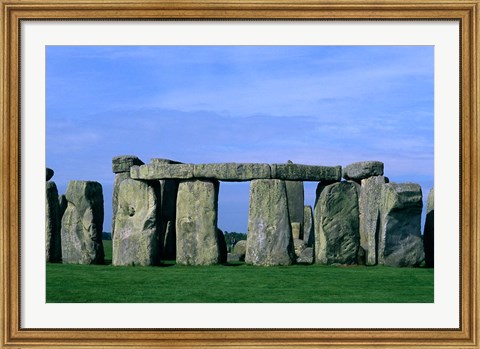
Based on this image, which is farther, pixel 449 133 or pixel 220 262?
pixel 220 262

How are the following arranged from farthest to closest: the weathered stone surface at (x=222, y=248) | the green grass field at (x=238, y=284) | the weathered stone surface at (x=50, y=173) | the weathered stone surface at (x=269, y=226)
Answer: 1. the weathered stone surface at (x=50, y=173)
2. the weathered stone surface at (x=222, y=248)
3. the weathered stone surface at (x=269, y=226)
4. the green grass field at (x=238, y=284)

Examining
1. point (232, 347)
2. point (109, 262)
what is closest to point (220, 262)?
point (109, 262)

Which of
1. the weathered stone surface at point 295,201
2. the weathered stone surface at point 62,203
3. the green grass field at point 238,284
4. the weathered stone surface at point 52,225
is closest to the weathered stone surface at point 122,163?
the weathered stone surface at point 62,203

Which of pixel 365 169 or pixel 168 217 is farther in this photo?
pixel 168 217

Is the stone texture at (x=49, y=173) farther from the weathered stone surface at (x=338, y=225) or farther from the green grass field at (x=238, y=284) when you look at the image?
the weathered stone surface at (x=338, y=225)

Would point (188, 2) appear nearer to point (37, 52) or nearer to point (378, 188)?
point (37, 52)

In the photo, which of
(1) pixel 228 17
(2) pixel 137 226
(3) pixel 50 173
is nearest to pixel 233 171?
(2) pixel 137 226

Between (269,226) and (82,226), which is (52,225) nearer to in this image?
(82,226)
